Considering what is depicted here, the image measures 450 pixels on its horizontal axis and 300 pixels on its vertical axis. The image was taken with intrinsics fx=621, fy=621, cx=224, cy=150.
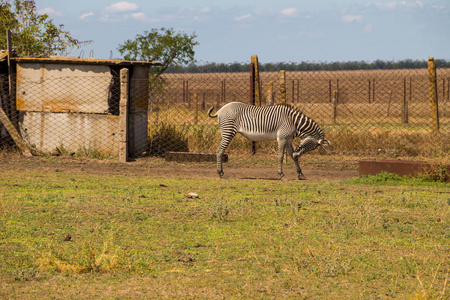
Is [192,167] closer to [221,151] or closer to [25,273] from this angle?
[221,151]

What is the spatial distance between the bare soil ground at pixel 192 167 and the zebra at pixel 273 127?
0.65m

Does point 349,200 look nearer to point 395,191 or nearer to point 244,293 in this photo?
point 395,191

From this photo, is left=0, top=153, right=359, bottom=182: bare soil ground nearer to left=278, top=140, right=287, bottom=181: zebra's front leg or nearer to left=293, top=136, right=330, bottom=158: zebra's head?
left=278, top=140, right=287, bottom=181: zebra's front leg

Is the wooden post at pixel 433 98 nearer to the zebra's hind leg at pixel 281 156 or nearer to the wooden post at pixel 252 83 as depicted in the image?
the wooden post at pixel 252 83

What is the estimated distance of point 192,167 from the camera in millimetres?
14297

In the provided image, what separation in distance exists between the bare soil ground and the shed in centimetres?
57

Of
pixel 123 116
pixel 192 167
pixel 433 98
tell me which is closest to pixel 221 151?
pixel 192 167

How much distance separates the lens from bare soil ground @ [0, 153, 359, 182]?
13133mm

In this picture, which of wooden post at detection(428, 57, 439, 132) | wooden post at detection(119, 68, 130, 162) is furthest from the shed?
wooden post at detection(428, 57, 439, 132)

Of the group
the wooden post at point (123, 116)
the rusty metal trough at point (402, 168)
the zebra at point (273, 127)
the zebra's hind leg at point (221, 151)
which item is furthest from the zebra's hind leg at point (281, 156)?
the wooden post at point (123, 116)

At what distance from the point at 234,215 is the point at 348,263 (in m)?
2.70

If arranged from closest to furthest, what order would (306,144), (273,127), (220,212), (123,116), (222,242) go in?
(222,242) → (220,212) → (273,127) → (306,144) → (123,116)

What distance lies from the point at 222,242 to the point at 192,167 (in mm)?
7414

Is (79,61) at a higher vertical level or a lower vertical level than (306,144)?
higher
